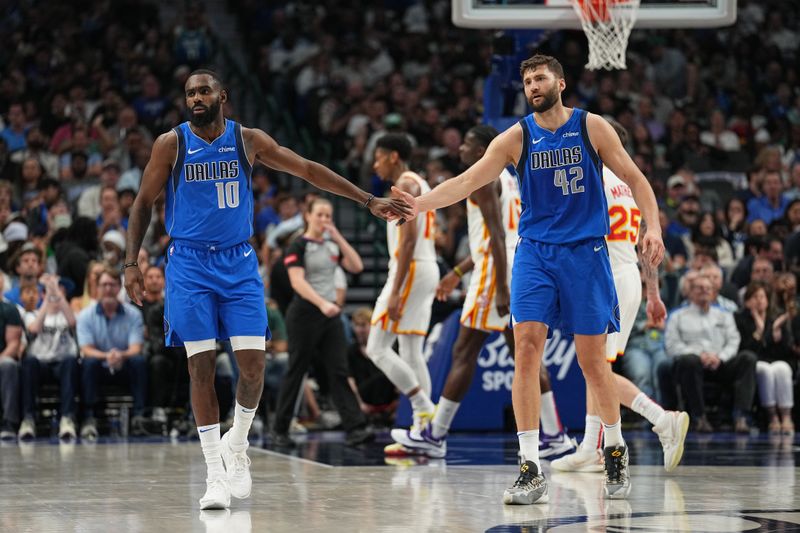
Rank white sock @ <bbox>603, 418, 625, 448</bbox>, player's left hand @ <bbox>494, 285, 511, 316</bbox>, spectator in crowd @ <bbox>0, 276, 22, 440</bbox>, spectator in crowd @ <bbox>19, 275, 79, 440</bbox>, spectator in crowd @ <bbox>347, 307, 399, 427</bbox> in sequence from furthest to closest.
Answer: spectator in crowd @ <bbox>347, 307, 399, 427</bbox>, spectator in crowd @ <bbox>19, 275, 79, 440</bbox>, spectator in crowd @ <bbox>0, 276, 22, 440</bbox>, player's left hand @ <bbox>494, 285, 511, 316</bbox>, white sock @ <bbox>603, 418, 625, 448</bbox>

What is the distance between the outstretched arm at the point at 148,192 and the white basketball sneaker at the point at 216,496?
102cm

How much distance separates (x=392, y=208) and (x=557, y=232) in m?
0.94

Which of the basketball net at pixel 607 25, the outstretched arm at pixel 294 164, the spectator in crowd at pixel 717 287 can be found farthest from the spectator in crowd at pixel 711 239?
the outstretched arm at pixel 294 164

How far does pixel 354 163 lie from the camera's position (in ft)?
57.1

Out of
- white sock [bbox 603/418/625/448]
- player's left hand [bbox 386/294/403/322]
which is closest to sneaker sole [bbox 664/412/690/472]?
white sock [bbox 603/418/625/448]

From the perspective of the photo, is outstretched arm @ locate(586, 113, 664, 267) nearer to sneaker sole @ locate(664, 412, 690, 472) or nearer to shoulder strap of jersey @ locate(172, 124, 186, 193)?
sneaker sole @ locate(664, 412, 690, 472)

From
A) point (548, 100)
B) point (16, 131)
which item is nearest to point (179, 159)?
point (548, 100)

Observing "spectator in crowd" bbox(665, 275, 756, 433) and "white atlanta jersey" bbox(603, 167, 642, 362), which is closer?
"white atlanta jersey" bbox(603, 167, 642, 362)

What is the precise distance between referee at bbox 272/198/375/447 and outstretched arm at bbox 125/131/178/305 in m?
3.98

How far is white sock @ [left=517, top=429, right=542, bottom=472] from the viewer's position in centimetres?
676

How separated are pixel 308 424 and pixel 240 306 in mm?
6251

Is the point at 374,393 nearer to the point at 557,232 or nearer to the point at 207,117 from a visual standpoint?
the point at 557,232

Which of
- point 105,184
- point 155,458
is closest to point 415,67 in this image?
point 105,184

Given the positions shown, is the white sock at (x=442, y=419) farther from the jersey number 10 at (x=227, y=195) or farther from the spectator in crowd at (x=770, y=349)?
the spectator in crowd at (x=770, y=349)
